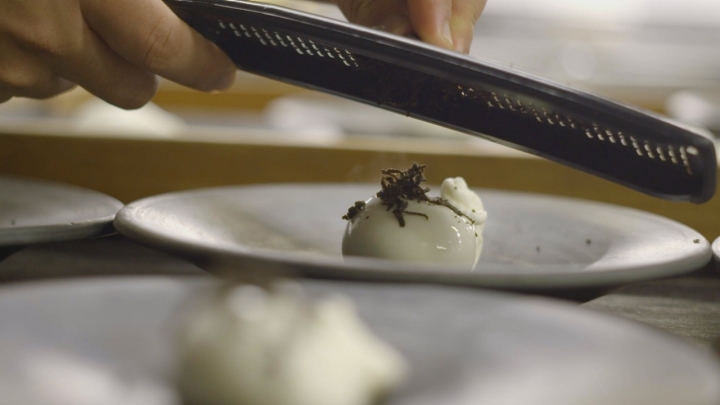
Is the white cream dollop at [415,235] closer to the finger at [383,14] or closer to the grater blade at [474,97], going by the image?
the grater blade at [474,97]

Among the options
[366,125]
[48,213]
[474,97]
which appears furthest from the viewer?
[366,125]

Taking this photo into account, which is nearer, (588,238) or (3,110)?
(588,238)

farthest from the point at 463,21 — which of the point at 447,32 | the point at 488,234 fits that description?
the point at 488,234

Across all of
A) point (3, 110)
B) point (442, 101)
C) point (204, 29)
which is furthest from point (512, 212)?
point (3, 110)

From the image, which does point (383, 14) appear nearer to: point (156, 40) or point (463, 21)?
point (463, 21)

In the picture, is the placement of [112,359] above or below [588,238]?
below

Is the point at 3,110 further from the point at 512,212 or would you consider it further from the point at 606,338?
the point at 606,338

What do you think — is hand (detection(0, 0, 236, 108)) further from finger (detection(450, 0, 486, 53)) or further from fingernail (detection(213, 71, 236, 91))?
finger (detection(450, 0, 486, 53))
